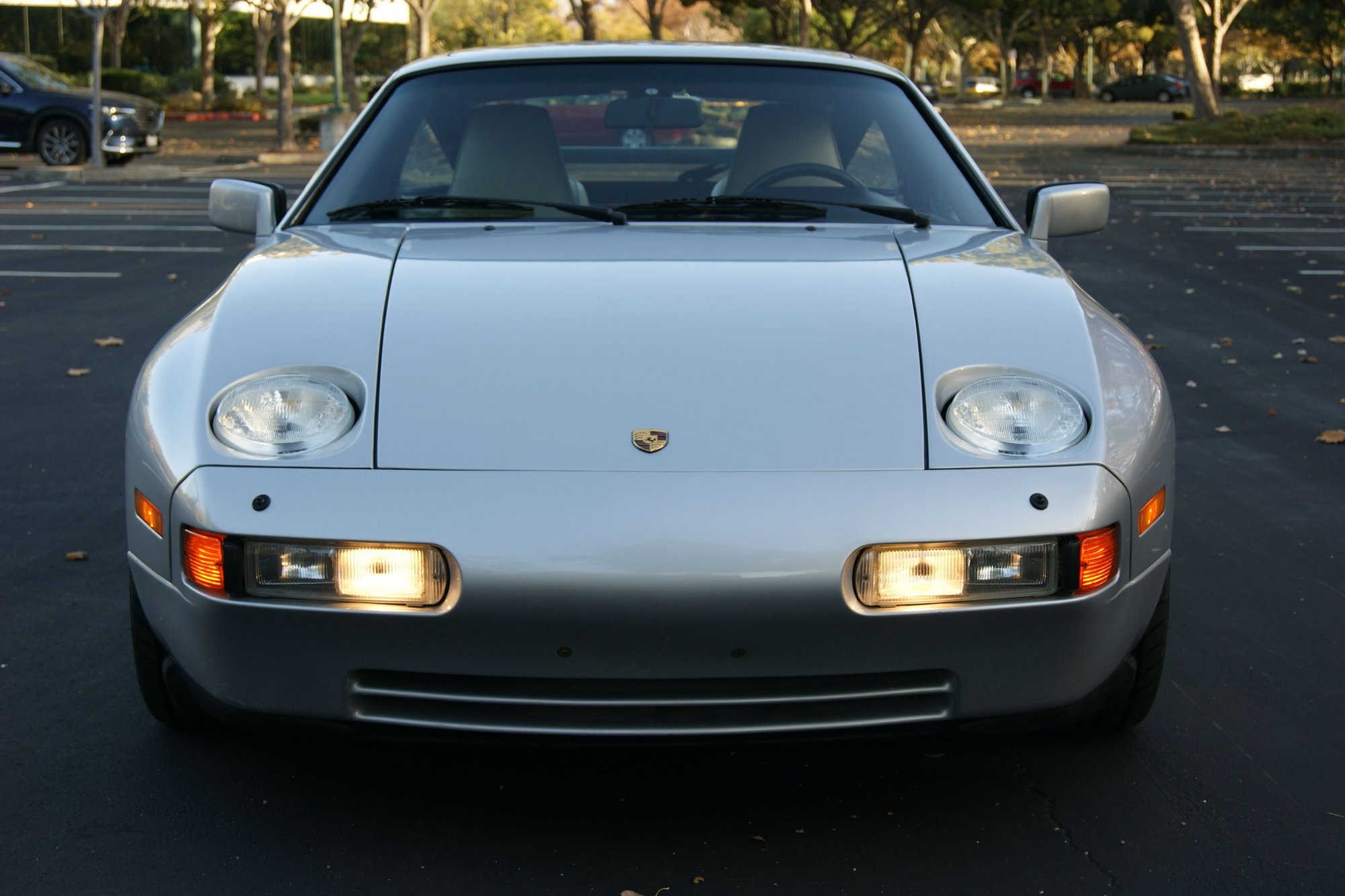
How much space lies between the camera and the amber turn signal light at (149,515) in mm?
2359

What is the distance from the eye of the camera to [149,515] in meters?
2.41

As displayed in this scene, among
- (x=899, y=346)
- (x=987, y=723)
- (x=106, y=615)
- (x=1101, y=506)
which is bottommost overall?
(x=106, y=615)

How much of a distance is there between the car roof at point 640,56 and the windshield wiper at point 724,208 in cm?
60

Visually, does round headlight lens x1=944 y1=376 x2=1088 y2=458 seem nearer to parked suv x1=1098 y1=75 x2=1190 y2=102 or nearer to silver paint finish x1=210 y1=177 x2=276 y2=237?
silver paint finish x1=210 y1=177 x2=276 y2=237

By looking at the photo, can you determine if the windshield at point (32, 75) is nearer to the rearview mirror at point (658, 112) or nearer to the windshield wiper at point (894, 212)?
the rearview mirror at point (658, 112)

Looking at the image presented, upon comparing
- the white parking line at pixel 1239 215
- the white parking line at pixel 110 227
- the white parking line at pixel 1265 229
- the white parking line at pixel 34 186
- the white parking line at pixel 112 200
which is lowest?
the white parking line at pixel 110 227

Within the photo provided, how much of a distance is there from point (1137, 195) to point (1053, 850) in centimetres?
1611

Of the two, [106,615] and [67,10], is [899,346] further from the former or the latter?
[67,10]

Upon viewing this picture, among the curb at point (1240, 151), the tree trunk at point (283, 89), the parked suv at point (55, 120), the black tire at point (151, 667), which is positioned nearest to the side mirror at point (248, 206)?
the black tire at point (151, 667)

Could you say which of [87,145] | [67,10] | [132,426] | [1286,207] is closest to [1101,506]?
[132,426]

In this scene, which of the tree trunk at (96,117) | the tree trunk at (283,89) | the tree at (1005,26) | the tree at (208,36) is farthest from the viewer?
the tree at (1005,26)

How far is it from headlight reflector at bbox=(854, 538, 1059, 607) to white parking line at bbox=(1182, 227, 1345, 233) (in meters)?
12.3

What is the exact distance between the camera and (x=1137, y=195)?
56.6 ft

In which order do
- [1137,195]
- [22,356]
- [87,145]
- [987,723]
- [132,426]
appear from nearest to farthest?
[987,723]
[132,426]
[22,356]
[1137,195]
[87,145]
